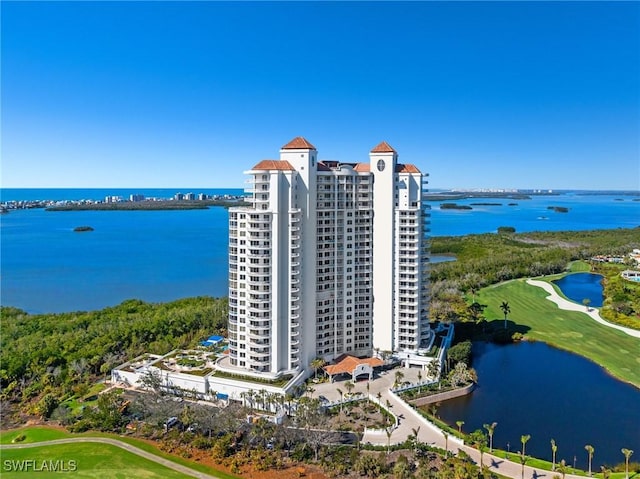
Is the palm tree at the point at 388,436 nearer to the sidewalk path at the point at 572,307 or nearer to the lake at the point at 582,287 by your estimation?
the sidewalk path at the point at 572,307

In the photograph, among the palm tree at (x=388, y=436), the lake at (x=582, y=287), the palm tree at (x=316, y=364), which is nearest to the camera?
the palm tree at (x=388, y=436)

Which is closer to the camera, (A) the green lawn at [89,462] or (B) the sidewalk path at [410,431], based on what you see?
(A) the green lawn at [89,462]

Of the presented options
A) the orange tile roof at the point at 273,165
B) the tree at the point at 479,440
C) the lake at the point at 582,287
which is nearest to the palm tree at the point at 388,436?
the tree at the point at 479,440

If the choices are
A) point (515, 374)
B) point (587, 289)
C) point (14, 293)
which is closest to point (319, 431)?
point (515, 374)

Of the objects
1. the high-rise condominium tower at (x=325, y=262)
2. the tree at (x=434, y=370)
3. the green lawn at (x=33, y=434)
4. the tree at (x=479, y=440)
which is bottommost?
the green lawn at (x=33, y=434)

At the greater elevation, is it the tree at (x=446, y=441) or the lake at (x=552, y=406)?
the tree at (x=446, y=441)

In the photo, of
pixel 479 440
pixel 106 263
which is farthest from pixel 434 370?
pixel 106 263

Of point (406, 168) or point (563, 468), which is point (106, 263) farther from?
point (563, 468)

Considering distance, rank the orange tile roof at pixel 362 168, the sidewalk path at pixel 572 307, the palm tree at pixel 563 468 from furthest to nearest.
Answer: the sidewalk path at pixel 572 307
the orange tile roof at pixel 362 168
the palm tree at pixel 563 468
